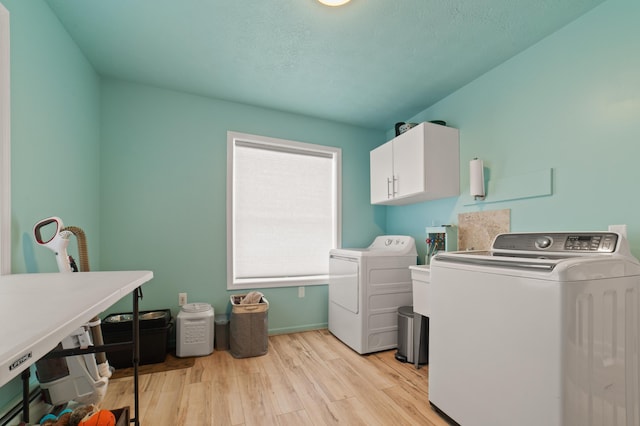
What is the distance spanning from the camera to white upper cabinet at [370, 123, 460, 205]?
2496 mm

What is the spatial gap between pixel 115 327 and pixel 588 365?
9.59ft

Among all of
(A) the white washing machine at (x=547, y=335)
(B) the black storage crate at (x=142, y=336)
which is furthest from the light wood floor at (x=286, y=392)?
(A) the white washing machine at (x=547, y=335)

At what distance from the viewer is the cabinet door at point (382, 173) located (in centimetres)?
295

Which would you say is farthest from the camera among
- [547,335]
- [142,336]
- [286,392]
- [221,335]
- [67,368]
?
[221,335]

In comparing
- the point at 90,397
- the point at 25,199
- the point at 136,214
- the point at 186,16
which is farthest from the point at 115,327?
the point at 186,16

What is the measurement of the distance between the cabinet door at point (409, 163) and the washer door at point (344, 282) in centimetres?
84

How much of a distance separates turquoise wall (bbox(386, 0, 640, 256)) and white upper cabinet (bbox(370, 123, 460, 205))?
0.23 meters

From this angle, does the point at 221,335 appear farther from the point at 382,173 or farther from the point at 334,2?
the point at 334,2

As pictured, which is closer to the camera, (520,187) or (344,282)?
(520,187)

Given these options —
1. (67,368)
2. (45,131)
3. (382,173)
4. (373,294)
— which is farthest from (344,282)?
(45,131)

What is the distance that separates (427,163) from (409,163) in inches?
7.5

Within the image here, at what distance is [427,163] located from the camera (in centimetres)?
250

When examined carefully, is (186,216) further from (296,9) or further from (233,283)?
(296,9)

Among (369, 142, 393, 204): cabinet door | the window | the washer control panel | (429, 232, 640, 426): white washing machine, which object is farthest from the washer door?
the washer control panel
